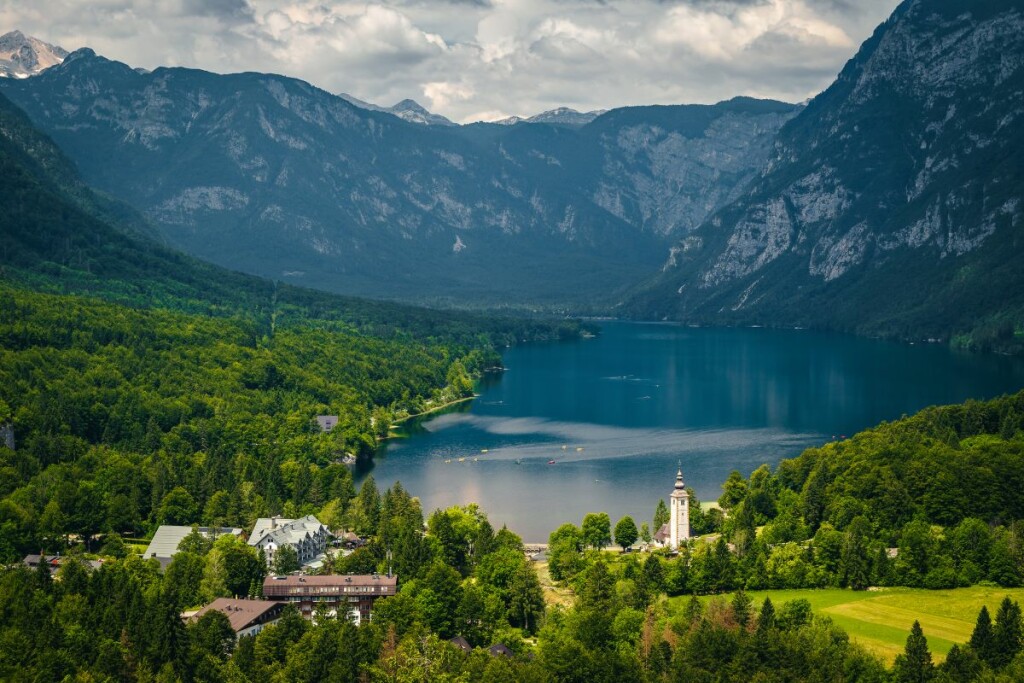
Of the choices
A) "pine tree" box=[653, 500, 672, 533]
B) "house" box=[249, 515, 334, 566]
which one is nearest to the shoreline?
"house" box=[249, 515, 334, 566]

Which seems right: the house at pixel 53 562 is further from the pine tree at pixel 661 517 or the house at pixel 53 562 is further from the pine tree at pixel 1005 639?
the pine tree at pixel 1005 639

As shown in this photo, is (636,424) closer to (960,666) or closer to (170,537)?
(170,537)

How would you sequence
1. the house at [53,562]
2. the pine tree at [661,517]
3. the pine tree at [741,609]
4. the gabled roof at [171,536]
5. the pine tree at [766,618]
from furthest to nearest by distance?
the pine tree at [661,517] < the gabled roof at [171,536] < the house at [53,562] < the pine tree at [741,609] < the pine tree at [766,618]

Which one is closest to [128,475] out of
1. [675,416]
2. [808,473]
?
[808,473]

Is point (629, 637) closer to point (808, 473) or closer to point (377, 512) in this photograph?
point (377, 512)

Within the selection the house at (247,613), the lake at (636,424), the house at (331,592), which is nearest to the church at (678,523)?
the lake at (636,424)
